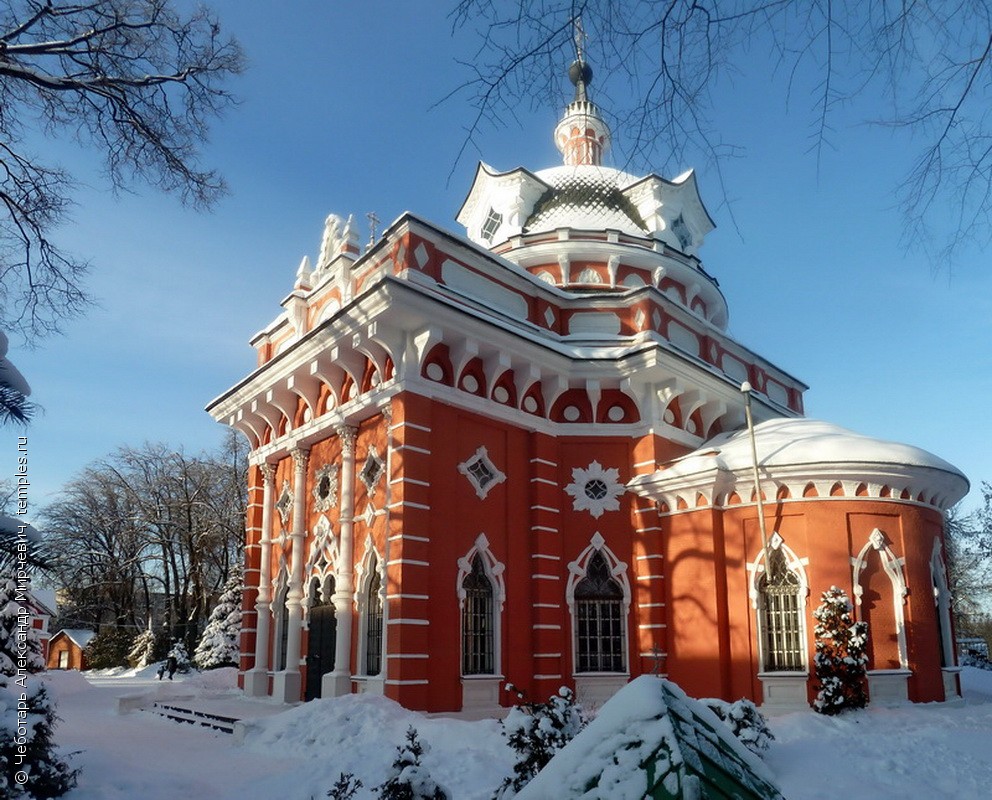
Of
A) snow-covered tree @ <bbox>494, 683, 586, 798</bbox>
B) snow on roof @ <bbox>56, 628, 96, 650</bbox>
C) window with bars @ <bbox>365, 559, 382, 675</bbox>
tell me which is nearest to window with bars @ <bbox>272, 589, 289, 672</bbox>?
window with bars @ <bbox>365, 559, 382, 675</bbox>

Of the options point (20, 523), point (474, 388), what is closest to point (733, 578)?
point (474, 388)

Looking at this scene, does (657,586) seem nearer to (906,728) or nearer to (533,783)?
(906,728)

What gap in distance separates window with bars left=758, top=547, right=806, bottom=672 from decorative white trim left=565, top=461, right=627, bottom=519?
3037 millimetres

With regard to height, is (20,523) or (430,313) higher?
(430,313)

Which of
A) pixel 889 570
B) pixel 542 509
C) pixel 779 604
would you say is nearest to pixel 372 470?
pixel 542 509

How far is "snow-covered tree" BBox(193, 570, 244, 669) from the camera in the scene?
26.5 m

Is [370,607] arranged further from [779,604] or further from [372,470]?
[779,604]

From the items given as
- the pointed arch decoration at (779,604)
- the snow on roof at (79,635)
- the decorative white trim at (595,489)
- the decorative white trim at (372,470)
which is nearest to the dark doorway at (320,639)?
the decorative white trim at (372,470)

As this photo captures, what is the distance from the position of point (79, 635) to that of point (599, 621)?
34.4m

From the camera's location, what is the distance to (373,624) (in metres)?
13.9

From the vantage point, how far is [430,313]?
43.9ft

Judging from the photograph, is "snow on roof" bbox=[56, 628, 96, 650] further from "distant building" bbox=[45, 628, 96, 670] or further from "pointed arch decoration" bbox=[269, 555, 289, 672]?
"pointed arch decoration" bbox=[269, 555, 289, 672]

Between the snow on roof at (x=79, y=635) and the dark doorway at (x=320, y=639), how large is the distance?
28949 millimetres

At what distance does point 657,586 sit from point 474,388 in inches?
193
